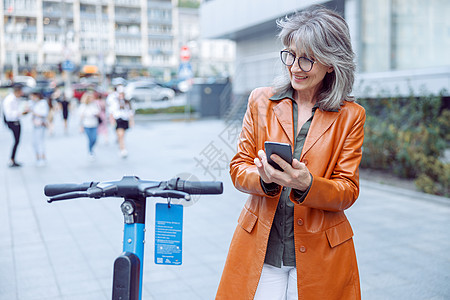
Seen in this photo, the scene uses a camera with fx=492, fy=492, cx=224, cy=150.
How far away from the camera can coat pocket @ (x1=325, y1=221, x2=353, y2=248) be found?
6.35 feet

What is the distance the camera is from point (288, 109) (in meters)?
2.05

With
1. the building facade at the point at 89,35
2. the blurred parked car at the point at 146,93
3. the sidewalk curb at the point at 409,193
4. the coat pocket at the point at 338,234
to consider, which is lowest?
the sidewalk curb at the point at 409,193

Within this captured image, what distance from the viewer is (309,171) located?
188cm

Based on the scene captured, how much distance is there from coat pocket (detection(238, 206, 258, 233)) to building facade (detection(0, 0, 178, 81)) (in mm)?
26973

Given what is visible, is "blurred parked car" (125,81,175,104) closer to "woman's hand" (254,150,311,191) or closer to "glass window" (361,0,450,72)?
"glass window" (361,0,450,72)

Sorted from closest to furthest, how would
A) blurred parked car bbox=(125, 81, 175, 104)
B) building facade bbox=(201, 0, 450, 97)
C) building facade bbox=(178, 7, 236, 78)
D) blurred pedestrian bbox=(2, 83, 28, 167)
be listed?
blurred pedestrian bbox=(2, 83, 28, 167) → building facade bbox=(201, 0, 450, 97) → blurred parked car bbox=(125, 81, 175, 104) → building facade bbox=(178, 7, 236, 78)

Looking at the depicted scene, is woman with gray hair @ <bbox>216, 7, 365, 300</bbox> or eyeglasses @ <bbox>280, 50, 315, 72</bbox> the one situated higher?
eyeglasses @ <bbox>280, 50, 315, 72</bbox>

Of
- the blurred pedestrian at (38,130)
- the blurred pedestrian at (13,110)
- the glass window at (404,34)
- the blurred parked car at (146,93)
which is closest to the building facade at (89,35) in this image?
the blurred parked car at (146,93)

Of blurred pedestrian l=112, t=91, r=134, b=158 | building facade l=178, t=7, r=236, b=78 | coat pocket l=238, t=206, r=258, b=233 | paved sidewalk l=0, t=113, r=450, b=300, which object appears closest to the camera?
coat pocket l=238, t=206, r=258, b=233

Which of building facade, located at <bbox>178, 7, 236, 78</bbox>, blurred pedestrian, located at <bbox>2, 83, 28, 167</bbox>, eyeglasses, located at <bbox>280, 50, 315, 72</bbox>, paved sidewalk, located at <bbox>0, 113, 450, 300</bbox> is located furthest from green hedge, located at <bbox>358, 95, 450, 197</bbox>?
building facade, located at <bbox>178, 7, 236, 78</bbox>

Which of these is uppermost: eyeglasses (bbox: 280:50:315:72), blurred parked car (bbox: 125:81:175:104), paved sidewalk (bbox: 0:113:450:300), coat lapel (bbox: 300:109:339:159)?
blurred parked car (bbox: 125:81:175:104)

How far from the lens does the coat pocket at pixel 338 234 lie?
1.94 m

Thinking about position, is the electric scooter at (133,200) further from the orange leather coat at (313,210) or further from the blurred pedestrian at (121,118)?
the blurred pedestrian at (121,118)

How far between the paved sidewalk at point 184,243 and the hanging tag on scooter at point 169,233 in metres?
2.35
